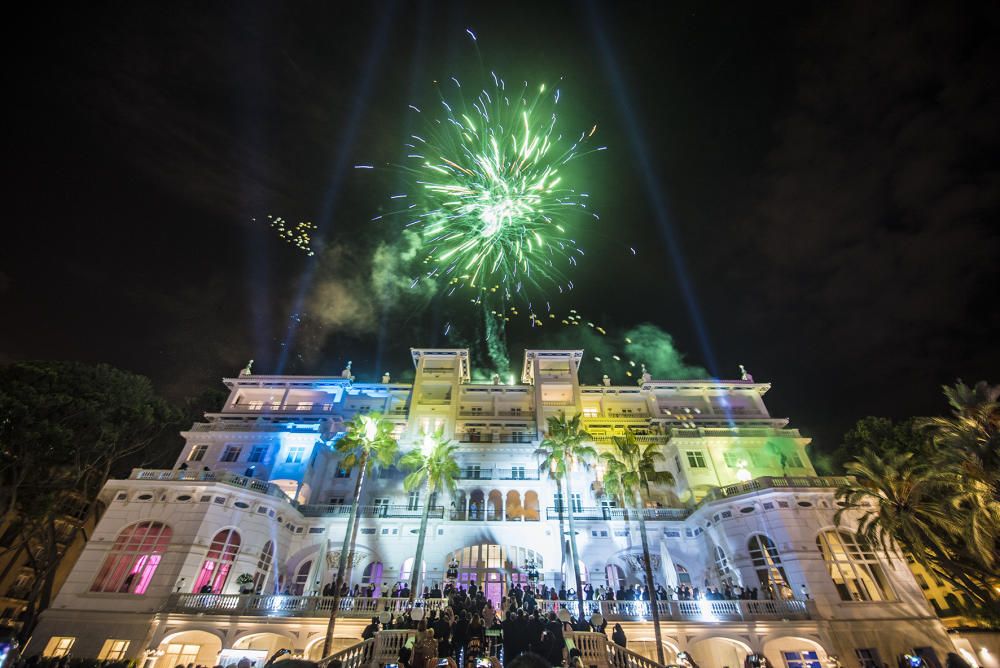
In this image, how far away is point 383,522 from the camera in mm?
34406

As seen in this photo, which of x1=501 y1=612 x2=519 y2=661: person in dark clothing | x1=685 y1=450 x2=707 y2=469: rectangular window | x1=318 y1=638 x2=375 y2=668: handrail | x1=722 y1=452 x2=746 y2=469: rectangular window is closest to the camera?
x1=501 y1=612 x2=519 y2=661: person in dark clothing

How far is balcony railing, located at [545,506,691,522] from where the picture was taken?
33844 mm

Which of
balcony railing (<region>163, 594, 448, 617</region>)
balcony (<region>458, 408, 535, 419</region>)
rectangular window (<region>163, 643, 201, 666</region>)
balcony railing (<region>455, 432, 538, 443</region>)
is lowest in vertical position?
rectangular window (<region>163, 643, 201, 666</region>)

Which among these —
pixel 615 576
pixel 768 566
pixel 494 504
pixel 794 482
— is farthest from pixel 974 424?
pixel 494 504

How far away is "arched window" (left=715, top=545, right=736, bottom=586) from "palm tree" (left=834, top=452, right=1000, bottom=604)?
717 centimetres

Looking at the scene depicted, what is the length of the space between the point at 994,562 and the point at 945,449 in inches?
226

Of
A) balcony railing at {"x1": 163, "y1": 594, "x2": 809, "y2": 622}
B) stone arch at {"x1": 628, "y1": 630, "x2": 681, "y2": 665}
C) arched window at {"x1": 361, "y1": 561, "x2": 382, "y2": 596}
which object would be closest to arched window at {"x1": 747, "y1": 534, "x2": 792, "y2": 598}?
balcony railing at {"x1": 163, "y1": 594, "x2": 809, "y2": 622}

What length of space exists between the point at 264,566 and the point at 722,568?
30.1 metres

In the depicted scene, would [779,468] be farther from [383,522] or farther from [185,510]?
[185,510]

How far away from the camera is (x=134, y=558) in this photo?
84.5ft

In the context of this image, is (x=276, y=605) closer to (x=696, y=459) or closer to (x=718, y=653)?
(x=718, y=653)

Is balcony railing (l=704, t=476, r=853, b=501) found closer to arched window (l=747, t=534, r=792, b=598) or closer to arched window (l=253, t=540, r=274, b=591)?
arched window (l=747, t=534, r=792, b=598)

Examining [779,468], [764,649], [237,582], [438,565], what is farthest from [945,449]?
[237,582]

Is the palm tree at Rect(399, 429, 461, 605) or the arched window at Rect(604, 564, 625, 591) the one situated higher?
the palm tree at Rect(399, 429, 461, 605)
